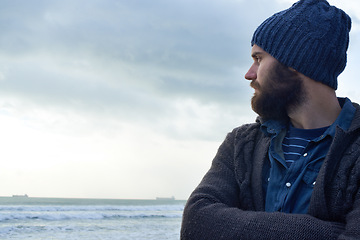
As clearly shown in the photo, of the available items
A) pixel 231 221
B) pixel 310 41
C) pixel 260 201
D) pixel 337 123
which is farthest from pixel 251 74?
pixel 231 221

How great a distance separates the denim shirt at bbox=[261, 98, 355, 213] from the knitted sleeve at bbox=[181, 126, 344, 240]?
14 centimetres

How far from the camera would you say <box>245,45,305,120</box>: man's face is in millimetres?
1666

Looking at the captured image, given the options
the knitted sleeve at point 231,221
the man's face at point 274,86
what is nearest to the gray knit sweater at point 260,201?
the knitted sleeve at point 231,221

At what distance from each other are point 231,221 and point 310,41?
82cm

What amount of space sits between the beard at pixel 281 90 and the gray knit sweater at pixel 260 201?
157 millimetres

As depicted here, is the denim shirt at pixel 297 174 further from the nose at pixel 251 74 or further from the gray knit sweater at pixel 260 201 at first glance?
the nose at pixel 251 74

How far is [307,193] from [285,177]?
0.11 meters

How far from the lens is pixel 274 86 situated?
1.67 m

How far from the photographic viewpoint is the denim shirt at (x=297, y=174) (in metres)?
1.52

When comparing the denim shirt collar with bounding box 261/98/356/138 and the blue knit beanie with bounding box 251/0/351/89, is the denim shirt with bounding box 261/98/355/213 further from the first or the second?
the blue knit beanie with bounding box 251/0/351/89

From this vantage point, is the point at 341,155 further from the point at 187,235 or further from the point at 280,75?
the point at 187,235

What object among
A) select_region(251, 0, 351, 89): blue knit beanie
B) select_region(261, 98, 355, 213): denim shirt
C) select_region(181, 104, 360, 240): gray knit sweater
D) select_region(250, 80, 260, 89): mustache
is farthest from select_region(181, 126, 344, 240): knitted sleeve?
select_region(251, 0, 351, 89): blue knit beanie

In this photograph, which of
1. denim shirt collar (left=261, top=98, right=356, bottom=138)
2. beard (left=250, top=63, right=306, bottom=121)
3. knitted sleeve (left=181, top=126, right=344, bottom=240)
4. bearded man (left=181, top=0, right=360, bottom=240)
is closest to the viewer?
knitted sleeve (left=181, top=126, right=344, bottom=240)

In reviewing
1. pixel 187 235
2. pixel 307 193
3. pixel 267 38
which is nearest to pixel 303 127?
pixel 307 193
